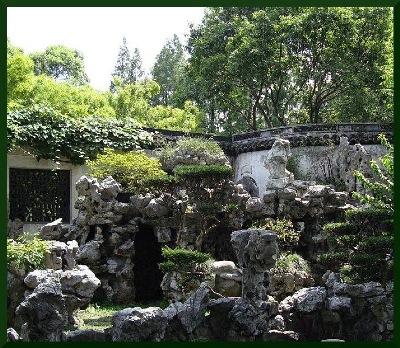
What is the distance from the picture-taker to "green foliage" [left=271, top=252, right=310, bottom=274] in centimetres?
1299

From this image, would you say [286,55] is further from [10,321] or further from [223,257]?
[10,321]

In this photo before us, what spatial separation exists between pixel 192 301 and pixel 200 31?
2054 centimetres

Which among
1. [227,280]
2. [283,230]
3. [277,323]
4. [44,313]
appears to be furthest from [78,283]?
[283,230]

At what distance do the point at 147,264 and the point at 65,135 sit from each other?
15.5ft

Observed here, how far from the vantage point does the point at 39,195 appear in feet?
57.5

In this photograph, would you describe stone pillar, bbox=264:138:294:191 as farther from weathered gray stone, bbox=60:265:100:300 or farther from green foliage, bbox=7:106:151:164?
weathered gray stone, bbox=60:265:100:300

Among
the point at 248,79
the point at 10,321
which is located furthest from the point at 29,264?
the point at 248,79

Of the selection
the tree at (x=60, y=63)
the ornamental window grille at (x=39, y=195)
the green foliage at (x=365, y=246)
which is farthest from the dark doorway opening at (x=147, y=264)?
the tree at (x=60, y=63)

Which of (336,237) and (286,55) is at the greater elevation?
(286,55)

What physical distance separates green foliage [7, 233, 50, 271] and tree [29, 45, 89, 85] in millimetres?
27940

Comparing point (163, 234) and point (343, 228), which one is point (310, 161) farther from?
point (343, 228)

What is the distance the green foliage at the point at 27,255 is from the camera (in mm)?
11023

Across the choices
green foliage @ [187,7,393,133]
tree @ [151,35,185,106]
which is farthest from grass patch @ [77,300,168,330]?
tree @ [151,35,185,106]

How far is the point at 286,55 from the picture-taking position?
2417 centimetres
